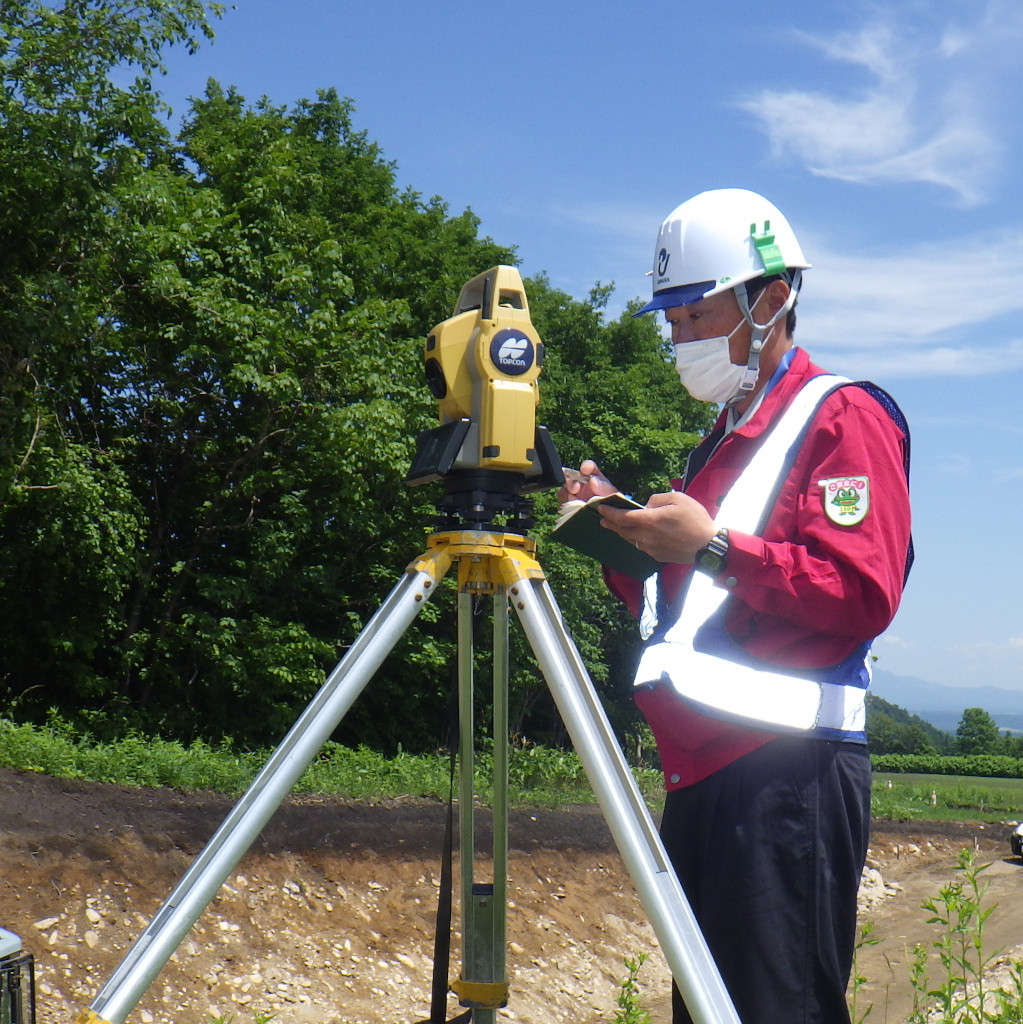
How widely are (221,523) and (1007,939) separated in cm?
1231

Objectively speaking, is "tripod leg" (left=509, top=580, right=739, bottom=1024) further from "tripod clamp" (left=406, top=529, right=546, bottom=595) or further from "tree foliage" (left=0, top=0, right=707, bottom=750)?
"tree foliage" (left=0, top=0, right=707, bottom=750)

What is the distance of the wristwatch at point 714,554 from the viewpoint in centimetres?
169

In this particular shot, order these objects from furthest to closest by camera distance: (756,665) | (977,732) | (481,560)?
(977,732)
(481,560)
(756,665)

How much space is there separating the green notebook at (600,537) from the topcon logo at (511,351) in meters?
0.28

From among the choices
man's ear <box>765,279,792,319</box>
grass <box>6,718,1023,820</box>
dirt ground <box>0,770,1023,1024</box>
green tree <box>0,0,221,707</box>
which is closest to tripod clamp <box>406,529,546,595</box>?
man's ear <box>765,279,792,319</box>

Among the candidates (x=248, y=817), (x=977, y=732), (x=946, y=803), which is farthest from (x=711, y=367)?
(x=977, y=732)

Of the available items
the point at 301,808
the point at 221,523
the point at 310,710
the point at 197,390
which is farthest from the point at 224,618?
the point at 310,710

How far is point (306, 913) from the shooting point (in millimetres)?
6406

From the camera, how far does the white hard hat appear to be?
1.92 meters

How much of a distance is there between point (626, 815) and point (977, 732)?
45.1 metres

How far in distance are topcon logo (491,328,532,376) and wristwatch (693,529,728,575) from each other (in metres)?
0.53

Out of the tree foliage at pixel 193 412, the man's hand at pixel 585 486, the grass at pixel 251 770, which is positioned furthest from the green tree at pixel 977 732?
the man's hand at pixel 585 486

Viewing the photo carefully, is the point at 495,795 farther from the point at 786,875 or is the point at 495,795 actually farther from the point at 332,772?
the point at 332,772

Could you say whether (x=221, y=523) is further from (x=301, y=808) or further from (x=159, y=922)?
(x=159, y=922)
